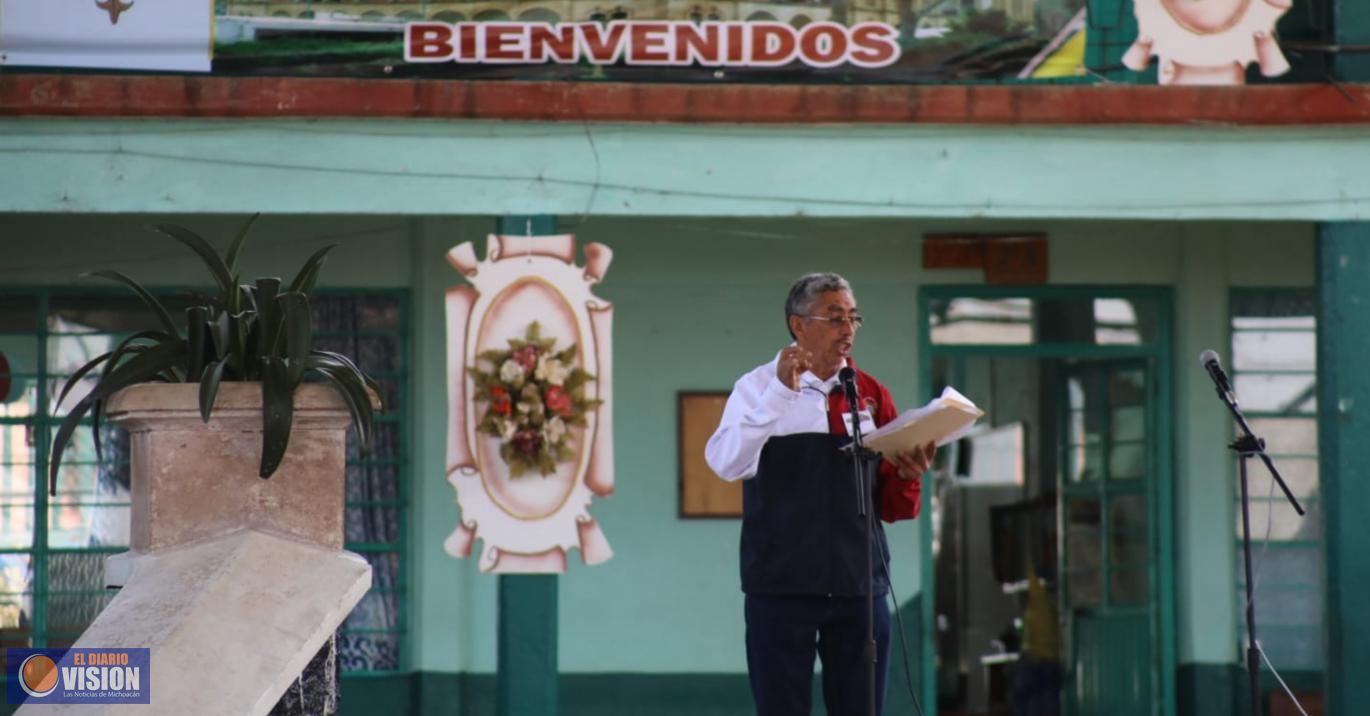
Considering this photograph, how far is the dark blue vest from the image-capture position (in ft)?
18.4

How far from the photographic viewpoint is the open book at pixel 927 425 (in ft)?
17.4

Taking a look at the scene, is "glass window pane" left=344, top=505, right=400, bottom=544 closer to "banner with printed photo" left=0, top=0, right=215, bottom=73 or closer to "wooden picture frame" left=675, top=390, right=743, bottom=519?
"wooden picture frame" left=675, top=390, right=743, bottom=519

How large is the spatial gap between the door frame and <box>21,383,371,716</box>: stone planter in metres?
5.53

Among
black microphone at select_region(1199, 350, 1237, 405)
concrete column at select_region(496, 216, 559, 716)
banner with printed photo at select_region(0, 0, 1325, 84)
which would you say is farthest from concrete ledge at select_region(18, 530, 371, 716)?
banner with printed photo at select_region(0, 0, 1325, 84)

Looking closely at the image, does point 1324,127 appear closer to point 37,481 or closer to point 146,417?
point 146,417

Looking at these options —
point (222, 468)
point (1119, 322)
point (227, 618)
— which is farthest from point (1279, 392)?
point (227, 618)

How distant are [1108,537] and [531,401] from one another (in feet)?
13.0

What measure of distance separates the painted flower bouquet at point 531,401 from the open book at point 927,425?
346cm

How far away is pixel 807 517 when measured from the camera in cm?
565

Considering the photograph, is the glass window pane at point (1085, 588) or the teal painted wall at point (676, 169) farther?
the glass window pane at point (1085, 588)

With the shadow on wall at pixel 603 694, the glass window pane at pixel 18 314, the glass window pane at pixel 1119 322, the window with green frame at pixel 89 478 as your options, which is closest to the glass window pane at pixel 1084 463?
the glass window pane at pixel 1119 322

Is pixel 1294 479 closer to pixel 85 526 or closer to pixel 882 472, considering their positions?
pixel 882 472

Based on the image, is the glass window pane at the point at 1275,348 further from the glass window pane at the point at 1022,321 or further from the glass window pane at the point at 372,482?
the glass window pane at the point at 372,482

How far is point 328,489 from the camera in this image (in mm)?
5656
